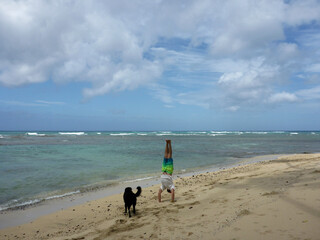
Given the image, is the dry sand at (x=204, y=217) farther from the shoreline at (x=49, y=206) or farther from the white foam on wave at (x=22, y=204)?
the white foam on wave at (x=22, y=204)

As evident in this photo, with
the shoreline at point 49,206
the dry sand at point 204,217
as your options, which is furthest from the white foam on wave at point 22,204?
the dry sand at point 204,217

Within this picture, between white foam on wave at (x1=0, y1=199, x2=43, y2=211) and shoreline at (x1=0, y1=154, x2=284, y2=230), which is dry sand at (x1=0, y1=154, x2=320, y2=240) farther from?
white foam on wave at (x1=0, y1=199, x2=43, y2=211)

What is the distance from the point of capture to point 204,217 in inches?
210

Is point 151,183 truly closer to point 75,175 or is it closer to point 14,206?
point 75,175

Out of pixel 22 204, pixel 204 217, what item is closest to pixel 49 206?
pixel 22 204

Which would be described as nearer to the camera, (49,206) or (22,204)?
(49,206)

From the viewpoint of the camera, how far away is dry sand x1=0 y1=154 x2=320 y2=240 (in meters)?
4.32

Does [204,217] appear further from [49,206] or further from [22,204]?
[22,204]

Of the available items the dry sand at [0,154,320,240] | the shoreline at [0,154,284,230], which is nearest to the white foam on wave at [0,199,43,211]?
the shoreline at [0,154,284,230]

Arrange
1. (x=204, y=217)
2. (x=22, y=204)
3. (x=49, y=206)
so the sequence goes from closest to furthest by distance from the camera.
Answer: (x=204, y=217), (x=49, y=206), (x=22, y=204)

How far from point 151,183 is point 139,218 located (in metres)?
5.33

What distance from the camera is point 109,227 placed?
18.6ft

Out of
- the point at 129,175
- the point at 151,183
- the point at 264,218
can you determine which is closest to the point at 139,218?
the point at 264,218

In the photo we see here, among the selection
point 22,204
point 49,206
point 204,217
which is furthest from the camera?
point 22,204
